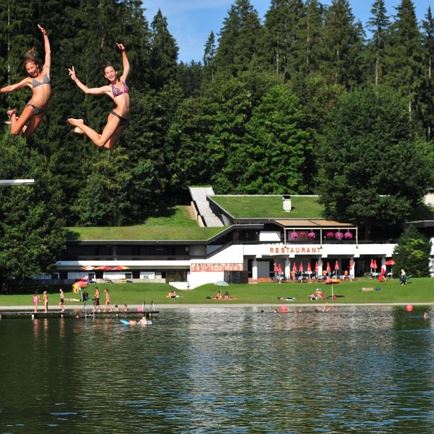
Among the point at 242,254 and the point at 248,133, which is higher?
the point at 248,133

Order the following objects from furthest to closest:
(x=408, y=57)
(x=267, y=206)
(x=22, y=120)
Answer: (x=408, y=57) < (x=267, y=206) < (x=22, y=120)

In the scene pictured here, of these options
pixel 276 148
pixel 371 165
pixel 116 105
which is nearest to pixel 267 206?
pixel 371 165

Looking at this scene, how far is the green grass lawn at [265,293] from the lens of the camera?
4158 inches

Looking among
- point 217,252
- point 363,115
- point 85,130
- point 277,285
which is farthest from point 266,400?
point 363,115

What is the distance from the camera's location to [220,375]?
57.5 m

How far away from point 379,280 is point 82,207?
1688 inches

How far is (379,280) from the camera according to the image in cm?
11825

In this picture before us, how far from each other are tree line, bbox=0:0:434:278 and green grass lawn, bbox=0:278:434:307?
10.3m

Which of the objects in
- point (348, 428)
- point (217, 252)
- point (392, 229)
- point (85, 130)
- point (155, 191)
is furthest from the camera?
point (155, 191)

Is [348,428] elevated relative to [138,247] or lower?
lower

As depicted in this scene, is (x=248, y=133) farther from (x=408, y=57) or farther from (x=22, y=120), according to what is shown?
(x=22, y=120)

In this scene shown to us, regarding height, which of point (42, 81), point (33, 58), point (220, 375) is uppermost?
point (33, 58)

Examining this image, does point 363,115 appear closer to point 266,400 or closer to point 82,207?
point 82,207

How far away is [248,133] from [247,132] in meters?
0.91
